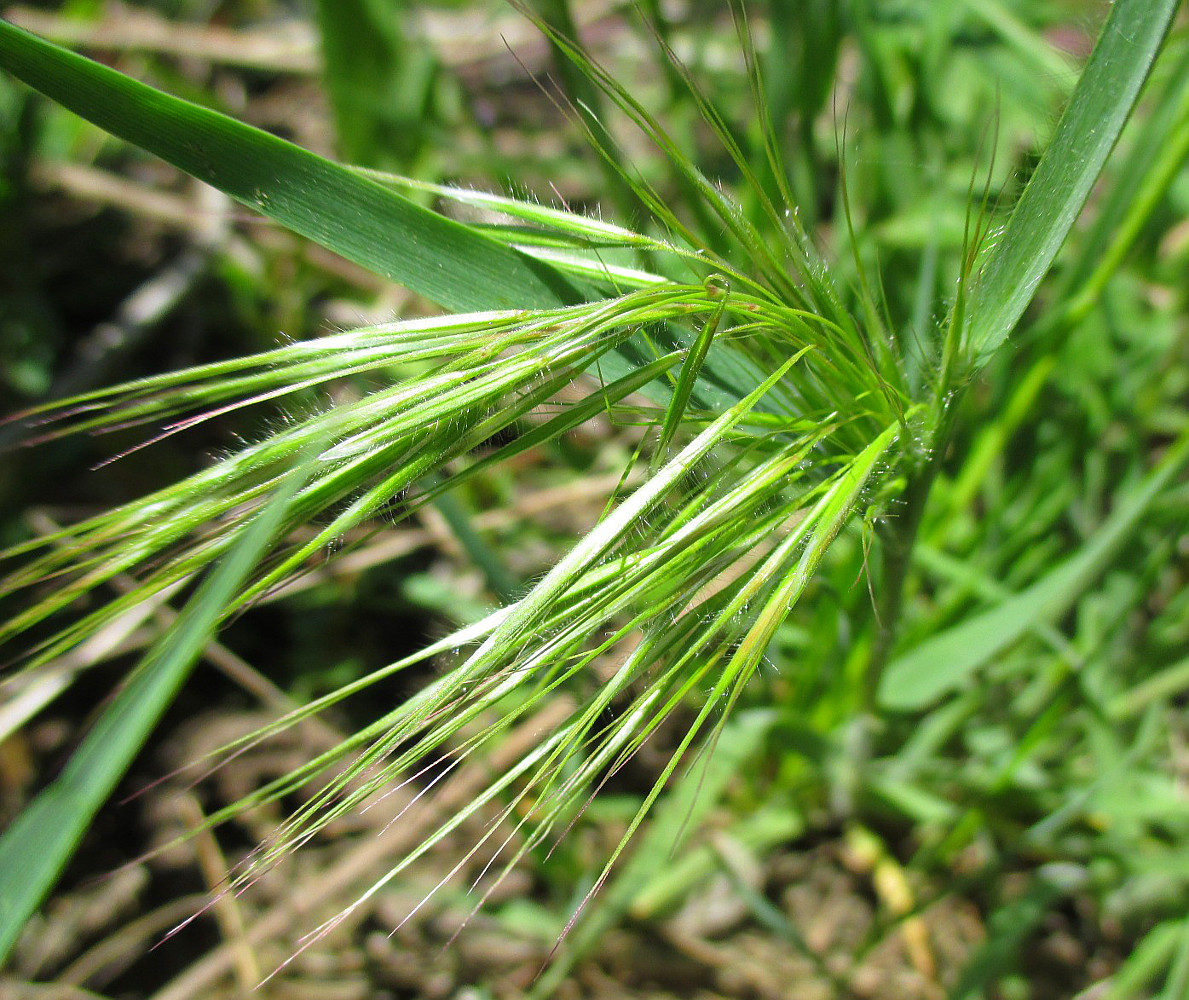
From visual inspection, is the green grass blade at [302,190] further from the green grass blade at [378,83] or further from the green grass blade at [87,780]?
the green grass blade at [378,83]

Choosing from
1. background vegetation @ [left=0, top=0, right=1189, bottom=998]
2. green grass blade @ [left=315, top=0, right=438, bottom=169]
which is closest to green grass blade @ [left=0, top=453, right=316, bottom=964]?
background vegetation @ [left=0, top=0, right=1189, bottom=998]

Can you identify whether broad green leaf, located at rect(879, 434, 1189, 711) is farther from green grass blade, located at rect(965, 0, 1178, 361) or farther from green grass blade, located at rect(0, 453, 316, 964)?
green grass blade, located at rect(0, 453, 316, 964)

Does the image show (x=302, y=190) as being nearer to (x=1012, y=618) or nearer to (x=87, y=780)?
(x=87, y=780)

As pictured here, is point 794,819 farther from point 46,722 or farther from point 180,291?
point 180,291

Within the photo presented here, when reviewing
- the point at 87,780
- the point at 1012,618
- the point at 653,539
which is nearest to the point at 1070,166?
the point at 653,539

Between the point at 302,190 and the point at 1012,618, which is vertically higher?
the point at 302,190

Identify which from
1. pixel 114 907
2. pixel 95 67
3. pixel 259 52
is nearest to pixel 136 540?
pixel 95 67
